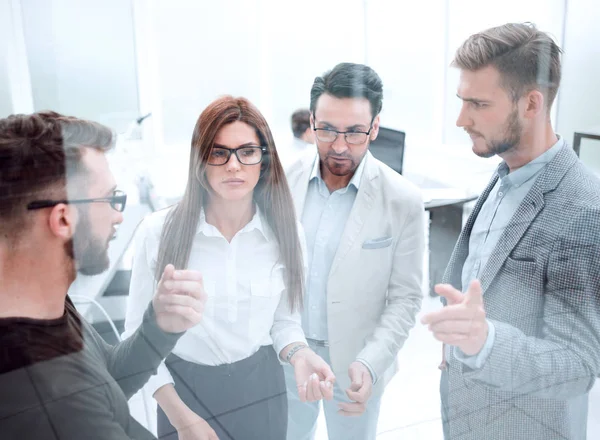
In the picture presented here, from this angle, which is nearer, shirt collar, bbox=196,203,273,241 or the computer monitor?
shirt collar, bbox=196,203,273,241

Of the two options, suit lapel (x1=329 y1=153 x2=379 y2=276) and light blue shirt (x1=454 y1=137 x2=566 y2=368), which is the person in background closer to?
suit lapel (x1=329 y1=153 x2=379 y2=276)

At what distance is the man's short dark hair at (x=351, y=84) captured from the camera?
796 mm

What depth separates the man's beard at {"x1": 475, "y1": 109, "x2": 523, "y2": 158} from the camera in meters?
0.80

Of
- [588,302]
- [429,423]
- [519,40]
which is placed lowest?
Result: [429,423]

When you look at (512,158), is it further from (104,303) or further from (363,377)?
(104,303)

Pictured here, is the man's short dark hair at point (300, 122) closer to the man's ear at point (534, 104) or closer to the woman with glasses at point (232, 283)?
the woman with glasses at point (232, 283)

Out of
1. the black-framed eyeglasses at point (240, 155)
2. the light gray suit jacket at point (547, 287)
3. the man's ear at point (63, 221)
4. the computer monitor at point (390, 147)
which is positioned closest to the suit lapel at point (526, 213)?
the light gray suit jacket at point (547, 287)

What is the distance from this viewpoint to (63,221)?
1.93ft

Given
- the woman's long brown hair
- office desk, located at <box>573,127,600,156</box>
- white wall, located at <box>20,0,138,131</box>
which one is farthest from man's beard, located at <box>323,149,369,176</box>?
office desk, located at <box>573,127,600,156</box>

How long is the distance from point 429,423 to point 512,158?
0.59 metres

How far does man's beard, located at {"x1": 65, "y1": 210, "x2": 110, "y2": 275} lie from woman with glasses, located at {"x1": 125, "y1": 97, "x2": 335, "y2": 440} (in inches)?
3.0

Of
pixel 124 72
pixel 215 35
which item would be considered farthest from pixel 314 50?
pixel 124 72

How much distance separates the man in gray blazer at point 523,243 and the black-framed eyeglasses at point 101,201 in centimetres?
48

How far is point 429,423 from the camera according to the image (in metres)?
1.01
